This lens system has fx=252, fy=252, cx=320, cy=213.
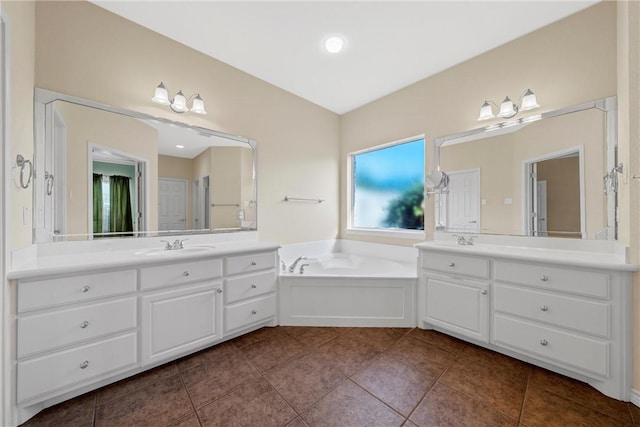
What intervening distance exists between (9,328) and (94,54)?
1837mm

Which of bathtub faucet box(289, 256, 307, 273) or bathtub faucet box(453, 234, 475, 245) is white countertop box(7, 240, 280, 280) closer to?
bathtub faucet box(289, 256, 307, 273)

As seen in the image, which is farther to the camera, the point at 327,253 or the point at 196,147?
the point at 327,253

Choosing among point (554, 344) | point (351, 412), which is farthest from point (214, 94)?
point (554, 344)

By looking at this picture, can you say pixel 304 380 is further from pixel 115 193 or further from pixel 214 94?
pixel 214 94

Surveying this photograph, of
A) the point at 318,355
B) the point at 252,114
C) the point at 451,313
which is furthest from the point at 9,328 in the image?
the point at 451,313

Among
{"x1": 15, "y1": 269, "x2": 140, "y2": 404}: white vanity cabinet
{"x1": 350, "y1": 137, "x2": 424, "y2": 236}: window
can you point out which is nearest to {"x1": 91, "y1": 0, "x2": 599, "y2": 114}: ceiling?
{"x1": 350, "y1": 137, "x2": 424, "y2": 236}: window

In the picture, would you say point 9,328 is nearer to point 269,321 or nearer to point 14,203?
point 14,203

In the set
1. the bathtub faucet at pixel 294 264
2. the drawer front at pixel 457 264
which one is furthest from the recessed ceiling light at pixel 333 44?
the bathtub faucet at pixel 294 264

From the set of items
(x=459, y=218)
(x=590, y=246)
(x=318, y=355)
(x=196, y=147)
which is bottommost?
(x=318, y=355)

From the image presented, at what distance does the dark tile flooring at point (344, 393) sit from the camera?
128 cm

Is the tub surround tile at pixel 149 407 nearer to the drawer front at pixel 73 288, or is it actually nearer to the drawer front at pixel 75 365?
the drawer front at pixel 75 365

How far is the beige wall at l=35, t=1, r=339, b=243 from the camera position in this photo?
1746mm

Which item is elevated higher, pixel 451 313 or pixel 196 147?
pixel 196 147

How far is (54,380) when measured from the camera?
1314 mm
